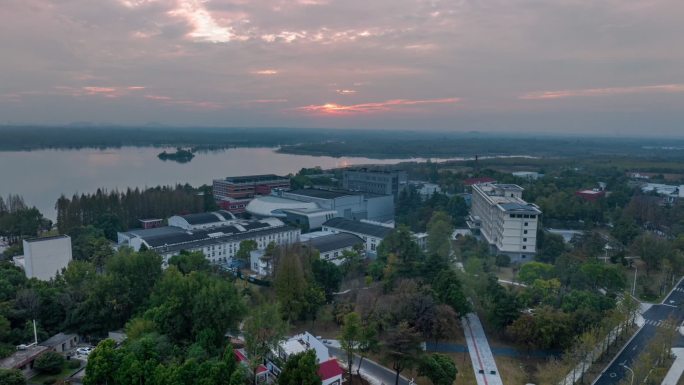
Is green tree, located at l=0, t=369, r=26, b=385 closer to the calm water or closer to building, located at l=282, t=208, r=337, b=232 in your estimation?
building, located at l=282, t=208, r=337, b=232

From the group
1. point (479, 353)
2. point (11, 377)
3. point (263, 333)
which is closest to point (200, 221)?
point (11, 377)

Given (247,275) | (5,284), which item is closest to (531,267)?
(247,275)

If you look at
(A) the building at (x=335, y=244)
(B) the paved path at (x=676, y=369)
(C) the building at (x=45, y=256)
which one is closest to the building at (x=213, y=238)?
(A) the building at (x=335, y=244)

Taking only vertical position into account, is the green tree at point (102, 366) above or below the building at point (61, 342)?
above

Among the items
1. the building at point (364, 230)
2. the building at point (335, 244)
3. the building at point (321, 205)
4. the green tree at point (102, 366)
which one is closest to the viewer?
the green tree at point (102, 366)

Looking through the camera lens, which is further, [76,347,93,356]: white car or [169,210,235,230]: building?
[169,210,235,230]: building

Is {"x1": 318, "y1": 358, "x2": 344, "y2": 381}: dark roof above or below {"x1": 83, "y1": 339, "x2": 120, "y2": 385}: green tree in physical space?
below

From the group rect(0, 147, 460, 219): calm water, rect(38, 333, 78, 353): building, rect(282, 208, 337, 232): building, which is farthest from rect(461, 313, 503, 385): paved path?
rect(0, 147, 460, 219): calm water

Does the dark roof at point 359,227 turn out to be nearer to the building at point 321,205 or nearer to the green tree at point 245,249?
the building at point 321,205
